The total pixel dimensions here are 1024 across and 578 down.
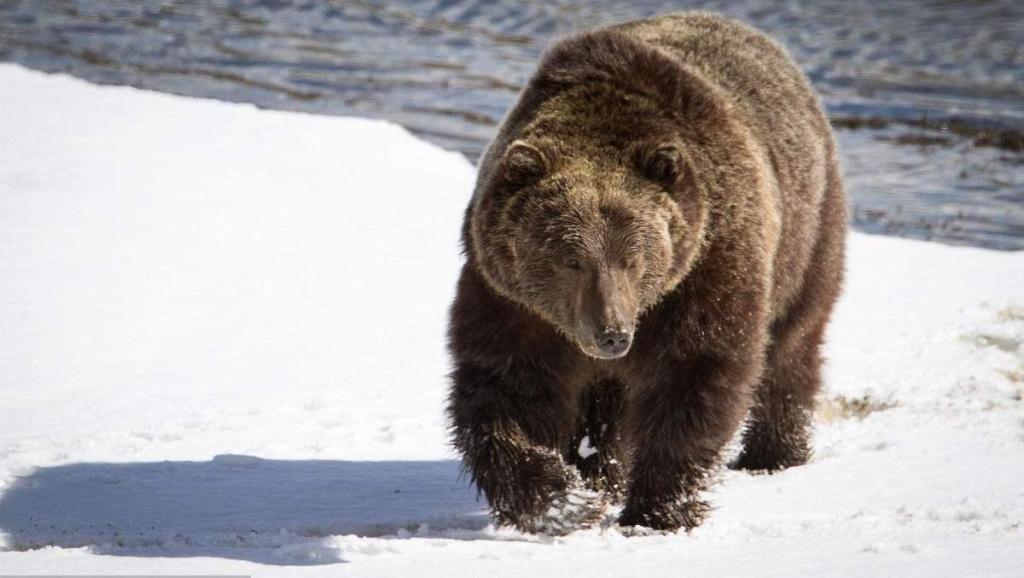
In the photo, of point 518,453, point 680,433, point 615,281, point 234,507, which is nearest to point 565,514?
point 518,453

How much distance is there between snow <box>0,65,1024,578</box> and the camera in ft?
17.0

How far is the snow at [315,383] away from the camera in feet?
17.0

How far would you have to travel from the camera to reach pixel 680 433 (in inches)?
223

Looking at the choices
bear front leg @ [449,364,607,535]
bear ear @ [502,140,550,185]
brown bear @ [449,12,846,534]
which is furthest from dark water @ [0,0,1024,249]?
bear ear @ [502,140,550,185]

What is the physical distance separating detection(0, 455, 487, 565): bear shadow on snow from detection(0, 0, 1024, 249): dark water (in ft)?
24.7

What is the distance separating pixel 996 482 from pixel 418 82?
13475mm

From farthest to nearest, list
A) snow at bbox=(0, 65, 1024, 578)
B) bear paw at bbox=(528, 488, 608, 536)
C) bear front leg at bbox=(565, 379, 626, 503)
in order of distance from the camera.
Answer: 1. bear front leg at bbox=(565, 379, 626, 503)
2. bear paw at bbox=(528, 488, 608, 536)
3. snow at bbox=(0, 65, 1024, 578)

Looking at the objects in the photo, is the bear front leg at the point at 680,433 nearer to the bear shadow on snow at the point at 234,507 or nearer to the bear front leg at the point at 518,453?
the bear front leg at the point at 518,453

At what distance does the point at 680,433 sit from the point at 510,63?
593 inches

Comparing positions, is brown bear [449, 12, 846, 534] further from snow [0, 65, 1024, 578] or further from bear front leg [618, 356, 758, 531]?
snow [0, 65, 1024, 578]

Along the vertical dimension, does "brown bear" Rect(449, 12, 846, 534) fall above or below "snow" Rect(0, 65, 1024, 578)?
above

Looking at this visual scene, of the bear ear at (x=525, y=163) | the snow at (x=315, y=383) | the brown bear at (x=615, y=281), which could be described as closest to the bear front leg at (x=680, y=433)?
the brown bear at (x=615, y=281)

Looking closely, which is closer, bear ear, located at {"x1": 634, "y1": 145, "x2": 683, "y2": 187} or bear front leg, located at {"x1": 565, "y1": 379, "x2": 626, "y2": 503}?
bear ear, located at {"x1": 634, "y1": 145, "x2": 683, "y2": 187}

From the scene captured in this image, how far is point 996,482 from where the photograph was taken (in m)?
6.24
